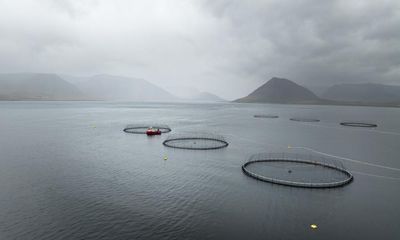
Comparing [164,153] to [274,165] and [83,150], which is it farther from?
[274,165]

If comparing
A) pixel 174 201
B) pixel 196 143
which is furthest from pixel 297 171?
pixel 196 143

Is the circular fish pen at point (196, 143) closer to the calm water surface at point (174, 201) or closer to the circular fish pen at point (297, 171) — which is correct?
the calm water surface at point (174, 201)

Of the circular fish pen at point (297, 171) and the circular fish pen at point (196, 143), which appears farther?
the circular fish pen at point (196, 143)

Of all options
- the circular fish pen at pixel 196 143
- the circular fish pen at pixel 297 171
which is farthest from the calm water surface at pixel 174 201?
the circular fish pen at pixel 196 143

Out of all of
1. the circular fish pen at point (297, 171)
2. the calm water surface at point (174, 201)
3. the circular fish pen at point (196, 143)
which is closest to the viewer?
the calm water surface at point (174, 201)

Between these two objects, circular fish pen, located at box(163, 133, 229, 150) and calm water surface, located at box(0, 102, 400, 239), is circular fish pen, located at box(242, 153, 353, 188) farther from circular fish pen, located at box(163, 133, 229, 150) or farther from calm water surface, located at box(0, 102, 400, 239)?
circular fish pen, located at box(163, 133, 229, 150)

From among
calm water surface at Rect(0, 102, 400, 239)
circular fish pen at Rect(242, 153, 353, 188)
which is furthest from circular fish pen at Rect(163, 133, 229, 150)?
circular fish pen at Rect(242, 153, 353, 188)

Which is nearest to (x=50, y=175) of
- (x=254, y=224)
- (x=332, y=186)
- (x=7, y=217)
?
(x=7, y=217)

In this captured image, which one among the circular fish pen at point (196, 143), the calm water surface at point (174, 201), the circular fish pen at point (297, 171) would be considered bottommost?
the calm water surface at point (174, 201)
